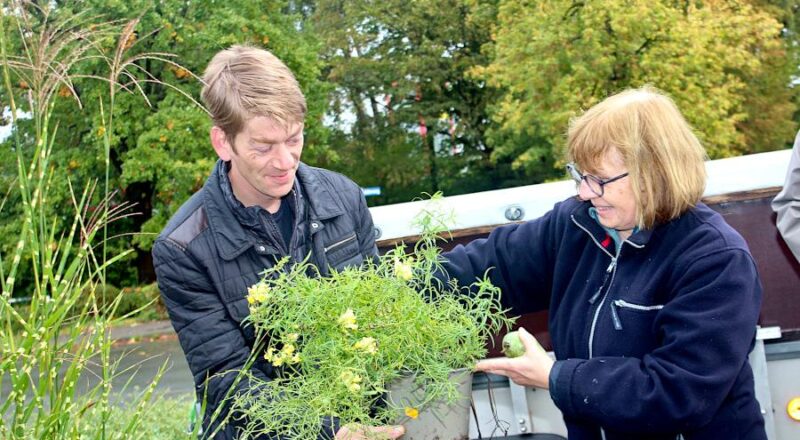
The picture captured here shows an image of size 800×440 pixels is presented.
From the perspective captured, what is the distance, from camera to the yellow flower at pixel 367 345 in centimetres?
222

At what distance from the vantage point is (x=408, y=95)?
103ft

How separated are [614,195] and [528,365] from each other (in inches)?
19.2

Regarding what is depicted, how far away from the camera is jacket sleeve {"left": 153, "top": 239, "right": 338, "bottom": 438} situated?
2602 millimetres

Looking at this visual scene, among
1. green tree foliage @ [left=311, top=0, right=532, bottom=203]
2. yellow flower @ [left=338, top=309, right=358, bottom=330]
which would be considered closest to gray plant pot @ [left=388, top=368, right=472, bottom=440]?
yellow flower @ [left=338, top=309, right=358, bottom=330]

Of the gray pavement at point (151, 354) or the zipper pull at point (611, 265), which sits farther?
the gray pavement at point (151, 354)

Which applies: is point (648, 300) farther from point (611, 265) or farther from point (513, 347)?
point (513, 347)

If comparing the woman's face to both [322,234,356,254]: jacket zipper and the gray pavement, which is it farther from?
the gray pavement

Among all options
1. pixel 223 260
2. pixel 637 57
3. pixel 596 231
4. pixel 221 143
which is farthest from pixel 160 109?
pixel 596 231

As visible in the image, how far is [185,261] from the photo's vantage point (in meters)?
2.68

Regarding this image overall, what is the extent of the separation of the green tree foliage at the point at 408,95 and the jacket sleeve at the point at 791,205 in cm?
2631

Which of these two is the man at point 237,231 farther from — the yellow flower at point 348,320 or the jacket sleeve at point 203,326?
the yellow flower at point 348,320

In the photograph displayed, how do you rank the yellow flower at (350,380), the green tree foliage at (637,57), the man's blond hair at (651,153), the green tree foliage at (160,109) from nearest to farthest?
the yellow flower at (350,380) < the man's blond hair at (651,153) < the green tree foliage at (637,57) < the green tree foliage at (160,109)

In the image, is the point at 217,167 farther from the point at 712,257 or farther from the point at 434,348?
the point at 712,257

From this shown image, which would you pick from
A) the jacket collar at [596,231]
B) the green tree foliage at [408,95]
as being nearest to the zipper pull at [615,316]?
the jacket collar at [596,231]
